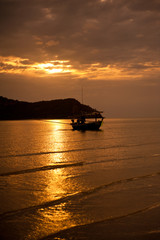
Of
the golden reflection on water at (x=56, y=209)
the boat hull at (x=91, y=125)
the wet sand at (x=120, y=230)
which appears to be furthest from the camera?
the boat hull at (x=91, y=125)

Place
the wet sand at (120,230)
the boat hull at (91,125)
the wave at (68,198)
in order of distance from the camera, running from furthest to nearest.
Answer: the boat hull at (91,125) → the wave at (68,198) → the wet sand at (120,230)

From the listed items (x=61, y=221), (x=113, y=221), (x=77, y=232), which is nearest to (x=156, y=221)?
(x=113, y=221)

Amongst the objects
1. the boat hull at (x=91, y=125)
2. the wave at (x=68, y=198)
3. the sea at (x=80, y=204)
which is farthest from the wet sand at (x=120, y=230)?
the boat hull at (x=91, y=125)

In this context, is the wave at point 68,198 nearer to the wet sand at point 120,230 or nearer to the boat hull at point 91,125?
the wet sand at point 120,230

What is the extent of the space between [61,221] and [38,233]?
2.90 feet

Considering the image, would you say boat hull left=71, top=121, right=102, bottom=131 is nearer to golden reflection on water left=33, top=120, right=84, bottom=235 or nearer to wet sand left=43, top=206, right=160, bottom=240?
golden reflection on water left=33, top=120, right=84, bottom=235

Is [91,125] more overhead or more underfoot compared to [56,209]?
more overhead

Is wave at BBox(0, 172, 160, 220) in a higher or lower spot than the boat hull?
lower

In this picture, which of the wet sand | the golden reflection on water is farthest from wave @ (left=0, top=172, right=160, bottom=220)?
the wet sand

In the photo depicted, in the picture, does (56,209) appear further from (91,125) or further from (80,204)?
(91,125)

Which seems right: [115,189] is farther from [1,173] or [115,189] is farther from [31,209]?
[1,173]

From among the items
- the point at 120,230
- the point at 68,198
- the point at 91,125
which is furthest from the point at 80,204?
the point at 91,125

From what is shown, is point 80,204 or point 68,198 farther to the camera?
point 68,198

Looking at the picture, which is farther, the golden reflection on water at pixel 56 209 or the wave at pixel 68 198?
the wave at pixel 68 198
